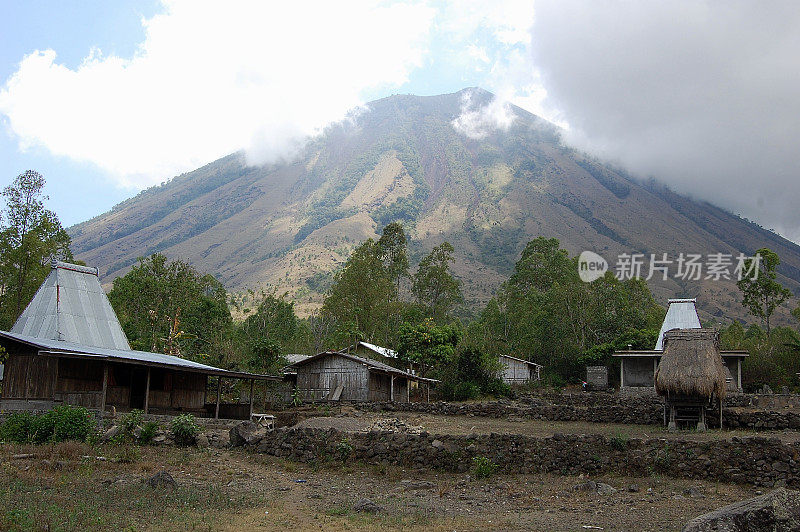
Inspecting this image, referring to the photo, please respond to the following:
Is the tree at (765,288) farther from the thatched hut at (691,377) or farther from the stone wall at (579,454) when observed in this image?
the stone wall at (579,454)

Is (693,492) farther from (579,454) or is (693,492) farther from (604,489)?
(579,454)

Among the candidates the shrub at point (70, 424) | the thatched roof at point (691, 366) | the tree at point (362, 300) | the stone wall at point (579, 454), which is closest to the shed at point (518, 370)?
the tree at point (362, 300)

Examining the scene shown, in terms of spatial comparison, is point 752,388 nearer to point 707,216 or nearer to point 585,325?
point 585,325

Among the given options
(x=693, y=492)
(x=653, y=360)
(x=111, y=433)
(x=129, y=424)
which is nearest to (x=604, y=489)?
(x=693, y=492)

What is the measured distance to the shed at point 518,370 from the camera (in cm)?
4594

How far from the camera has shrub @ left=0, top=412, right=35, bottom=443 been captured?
15609 mm

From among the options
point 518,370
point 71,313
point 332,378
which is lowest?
point 332,378

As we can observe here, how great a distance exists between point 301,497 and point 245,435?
601 centimetres

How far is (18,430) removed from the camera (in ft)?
51.6

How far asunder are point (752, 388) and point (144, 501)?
35.0 m

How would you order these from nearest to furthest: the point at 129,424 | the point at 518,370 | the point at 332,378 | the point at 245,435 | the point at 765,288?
the point at 129,424
the point at 245,435
the point at 332,378
the point at 518,370
the point at 765,288

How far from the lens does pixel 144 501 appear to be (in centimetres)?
973

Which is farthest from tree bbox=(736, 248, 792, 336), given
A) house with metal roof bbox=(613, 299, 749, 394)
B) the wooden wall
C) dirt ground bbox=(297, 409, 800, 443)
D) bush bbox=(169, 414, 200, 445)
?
bush bbox=(169, 414, 200, 445)

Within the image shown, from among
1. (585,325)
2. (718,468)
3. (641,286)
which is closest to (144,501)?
(718,468)
